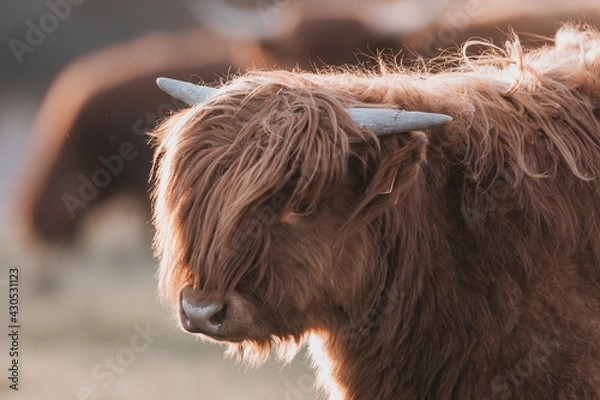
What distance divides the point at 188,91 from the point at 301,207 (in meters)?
0.95

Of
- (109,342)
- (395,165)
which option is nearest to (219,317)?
(395,165)

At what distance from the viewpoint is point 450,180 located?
4.10 meters

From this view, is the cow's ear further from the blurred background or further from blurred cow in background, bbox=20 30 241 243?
blurred cow in background, bbox=20 30 241 243

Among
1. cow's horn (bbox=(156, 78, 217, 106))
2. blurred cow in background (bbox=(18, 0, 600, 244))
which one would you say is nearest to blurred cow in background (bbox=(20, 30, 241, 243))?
blurred cow in background (bbox=(18, 0, 600, 244))

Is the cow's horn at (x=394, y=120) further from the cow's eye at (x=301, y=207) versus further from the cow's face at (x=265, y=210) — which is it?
the cow's eye at (x=301, y=207)

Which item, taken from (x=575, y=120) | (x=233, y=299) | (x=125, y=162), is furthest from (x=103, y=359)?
(x=575, y=120)

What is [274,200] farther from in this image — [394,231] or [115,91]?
[115,91]

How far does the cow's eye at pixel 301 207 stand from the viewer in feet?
12.4

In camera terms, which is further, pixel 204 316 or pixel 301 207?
pixel 301 207

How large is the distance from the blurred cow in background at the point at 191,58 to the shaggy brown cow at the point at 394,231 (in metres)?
6.80

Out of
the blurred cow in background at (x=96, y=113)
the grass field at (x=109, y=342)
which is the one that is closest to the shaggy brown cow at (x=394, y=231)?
the grass field at (x=109, y=342)

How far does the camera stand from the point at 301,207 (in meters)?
3.81

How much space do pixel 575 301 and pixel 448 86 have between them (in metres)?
1.28

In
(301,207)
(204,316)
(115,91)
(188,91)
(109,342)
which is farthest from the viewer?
(115,91)
